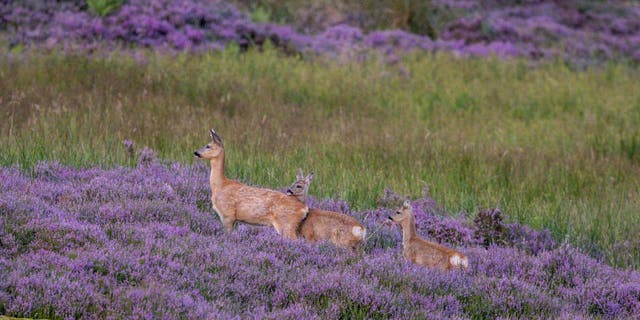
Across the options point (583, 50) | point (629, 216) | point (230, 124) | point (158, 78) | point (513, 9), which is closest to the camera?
point (629, 216)

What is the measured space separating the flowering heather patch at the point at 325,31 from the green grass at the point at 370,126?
75.3 inches

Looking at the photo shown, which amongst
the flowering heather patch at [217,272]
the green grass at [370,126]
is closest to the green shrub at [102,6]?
the green grass at [370,126]

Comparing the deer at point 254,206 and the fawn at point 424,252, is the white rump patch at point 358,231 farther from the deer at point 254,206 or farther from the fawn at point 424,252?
the deer at point 254,206

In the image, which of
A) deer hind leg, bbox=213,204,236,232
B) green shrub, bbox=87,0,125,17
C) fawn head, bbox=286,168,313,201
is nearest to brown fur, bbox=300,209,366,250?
fawn head, bbox=286,168,313,201

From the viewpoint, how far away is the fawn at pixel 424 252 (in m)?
8.37

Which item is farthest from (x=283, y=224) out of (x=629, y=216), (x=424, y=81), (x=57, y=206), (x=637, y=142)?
(x=424, y=81)

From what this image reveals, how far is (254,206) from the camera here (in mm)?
8719

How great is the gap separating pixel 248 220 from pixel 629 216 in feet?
17.1

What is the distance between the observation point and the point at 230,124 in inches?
596

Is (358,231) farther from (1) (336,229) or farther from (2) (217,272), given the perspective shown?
(2) (217,272)

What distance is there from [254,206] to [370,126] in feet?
26.8

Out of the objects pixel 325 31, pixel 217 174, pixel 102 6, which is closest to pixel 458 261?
pixel 217 174

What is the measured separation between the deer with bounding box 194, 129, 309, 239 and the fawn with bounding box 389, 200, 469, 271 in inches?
37.7

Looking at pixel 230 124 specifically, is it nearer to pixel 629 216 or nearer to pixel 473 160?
pixel 473 160
